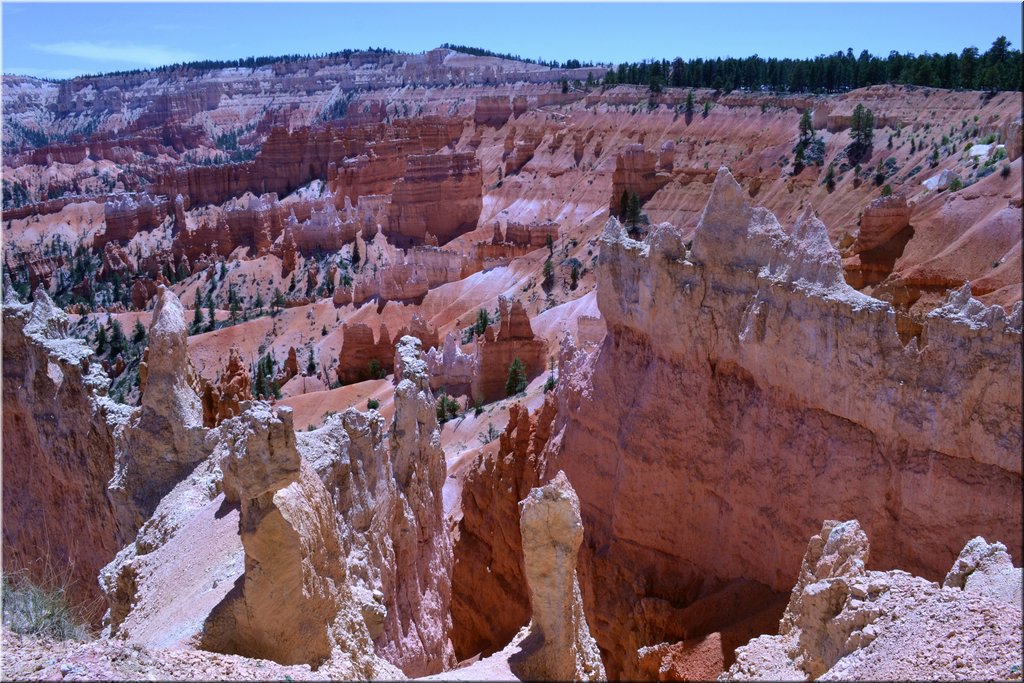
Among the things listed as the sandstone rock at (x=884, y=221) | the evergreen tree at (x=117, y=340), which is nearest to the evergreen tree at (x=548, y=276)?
the sandstone rock at (x=884, y=221)

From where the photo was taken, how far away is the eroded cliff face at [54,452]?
15008 mm

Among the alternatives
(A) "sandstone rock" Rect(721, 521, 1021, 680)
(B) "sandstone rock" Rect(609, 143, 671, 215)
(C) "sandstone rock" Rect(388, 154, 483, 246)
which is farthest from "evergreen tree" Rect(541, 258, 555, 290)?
(A) "sandstone rock" Rect(721, 521, 1021, 680)

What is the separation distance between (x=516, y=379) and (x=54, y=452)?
19.9 meters

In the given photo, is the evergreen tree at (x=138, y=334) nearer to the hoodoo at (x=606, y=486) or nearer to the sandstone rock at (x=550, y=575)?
the hoodoo at (x=606, y=486)

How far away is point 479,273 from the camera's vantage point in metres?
56.1

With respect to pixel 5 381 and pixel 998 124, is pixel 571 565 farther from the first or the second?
pixel 998 124

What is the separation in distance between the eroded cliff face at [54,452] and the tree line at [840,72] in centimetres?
5447

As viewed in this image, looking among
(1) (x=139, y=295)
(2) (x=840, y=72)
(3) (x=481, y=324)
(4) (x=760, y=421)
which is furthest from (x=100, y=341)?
(2) (x=840, y=72)

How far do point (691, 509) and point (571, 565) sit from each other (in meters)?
6.88

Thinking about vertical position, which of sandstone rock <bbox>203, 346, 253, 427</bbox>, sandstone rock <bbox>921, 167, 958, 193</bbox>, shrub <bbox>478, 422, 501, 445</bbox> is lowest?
shrub <bbox>478, 422, 501, 445</bbox>

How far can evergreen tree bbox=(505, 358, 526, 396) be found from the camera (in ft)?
111

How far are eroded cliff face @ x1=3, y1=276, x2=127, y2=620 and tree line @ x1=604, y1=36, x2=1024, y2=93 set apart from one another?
54.5m

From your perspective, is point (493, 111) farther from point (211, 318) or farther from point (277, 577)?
point (277, 577)

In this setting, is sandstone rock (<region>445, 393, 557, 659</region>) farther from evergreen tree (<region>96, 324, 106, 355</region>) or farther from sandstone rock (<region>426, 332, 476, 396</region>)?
evergreen tree (<region>96, 324, 106, 355</region>)
